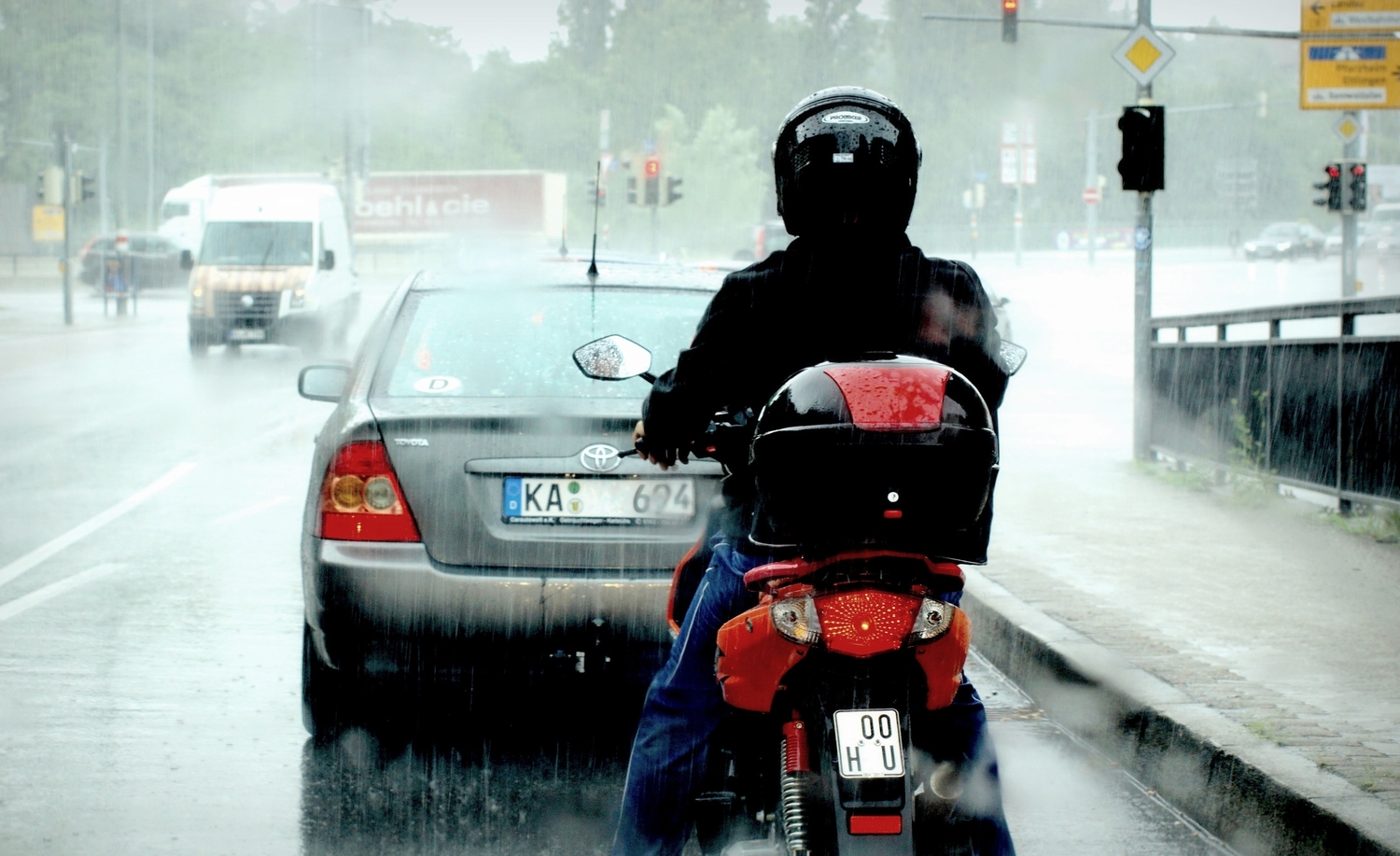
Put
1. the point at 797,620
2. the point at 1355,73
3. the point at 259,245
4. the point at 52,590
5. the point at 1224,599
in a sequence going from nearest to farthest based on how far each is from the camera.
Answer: the point at 797,620
the point at 1224,599
the point at 52,590
the point at 1355,73
the point at 259,245

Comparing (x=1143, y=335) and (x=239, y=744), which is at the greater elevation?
(x=1143, y=335)

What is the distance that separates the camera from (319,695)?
16.9 ft

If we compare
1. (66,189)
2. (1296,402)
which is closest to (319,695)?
(1296,402)

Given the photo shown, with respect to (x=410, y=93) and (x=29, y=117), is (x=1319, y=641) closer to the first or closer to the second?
(x=29, y=117)

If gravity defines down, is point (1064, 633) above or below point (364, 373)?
below

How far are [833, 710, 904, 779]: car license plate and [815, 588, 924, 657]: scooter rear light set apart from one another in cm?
9

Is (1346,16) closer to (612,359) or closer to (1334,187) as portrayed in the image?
(1334,187)

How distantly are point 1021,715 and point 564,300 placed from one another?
2121 millimetres

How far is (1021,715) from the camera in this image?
5.86 meters

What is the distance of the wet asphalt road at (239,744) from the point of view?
4449 millimetres

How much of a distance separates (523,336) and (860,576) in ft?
10.4

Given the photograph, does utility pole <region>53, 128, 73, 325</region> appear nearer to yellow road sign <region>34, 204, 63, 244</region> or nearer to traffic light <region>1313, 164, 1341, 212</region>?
yellow road sign <region>34, 204, 63, 244</region>

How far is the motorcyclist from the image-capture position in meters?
2.85

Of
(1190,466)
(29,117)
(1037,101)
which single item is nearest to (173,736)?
(1190,466)
